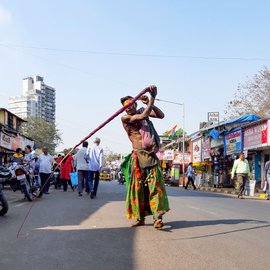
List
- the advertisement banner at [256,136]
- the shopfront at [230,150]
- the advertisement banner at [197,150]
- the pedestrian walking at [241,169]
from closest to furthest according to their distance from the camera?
the pedestrian walking at [241,169]
the advertisement banner at [256,136]
the shopfront at [230,150]
the advertisement banner at [197,150]

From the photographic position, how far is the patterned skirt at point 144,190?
605 cm

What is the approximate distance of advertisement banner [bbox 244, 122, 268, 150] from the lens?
2122 centimetres

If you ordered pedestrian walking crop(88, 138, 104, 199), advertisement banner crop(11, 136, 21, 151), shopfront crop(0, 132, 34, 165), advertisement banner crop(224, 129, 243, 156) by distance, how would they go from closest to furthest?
pedestrian walking crop(88, 138, 104, 199)
advertisement banner crop(224, 129, 243, 156)
shopfront crop(0, 132, 34, 165)
advertisement banner crop(11, 136, 21, 151)

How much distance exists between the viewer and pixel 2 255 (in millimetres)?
4434

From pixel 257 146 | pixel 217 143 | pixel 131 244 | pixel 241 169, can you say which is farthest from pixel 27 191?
pixel 217 143

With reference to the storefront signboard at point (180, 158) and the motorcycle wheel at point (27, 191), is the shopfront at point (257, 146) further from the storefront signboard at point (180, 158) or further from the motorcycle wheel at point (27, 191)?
the storefront signboard at point (180, 158)

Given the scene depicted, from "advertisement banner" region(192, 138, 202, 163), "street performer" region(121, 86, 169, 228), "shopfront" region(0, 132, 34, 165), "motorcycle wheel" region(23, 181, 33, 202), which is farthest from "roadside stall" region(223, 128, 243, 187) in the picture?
"street performer" region(121, 86, 169, 228)

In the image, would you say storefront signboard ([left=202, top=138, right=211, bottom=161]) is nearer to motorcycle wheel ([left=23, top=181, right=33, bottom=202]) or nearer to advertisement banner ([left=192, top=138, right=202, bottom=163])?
advertisement banner ([left=192, top=138, right=202, bottom=163])

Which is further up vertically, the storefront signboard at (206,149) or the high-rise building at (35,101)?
the high-rise building at (35,101)

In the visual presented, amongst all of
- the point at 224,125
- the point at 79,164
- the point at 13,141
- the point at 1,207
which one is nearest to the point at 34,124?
the point at 13,141

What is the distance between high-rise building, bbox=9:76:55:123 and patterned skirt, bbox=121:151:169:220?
294 ft

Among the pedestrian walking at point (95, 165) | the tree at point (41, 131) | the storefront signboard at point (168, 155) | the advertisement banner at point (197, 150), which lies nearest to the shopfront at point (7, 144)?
the pedestrian walking at point (95, 165)

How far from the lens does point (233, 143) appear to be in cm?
2627

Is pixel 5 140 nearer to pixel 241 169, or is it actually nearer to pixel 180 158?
pixel 241 169
